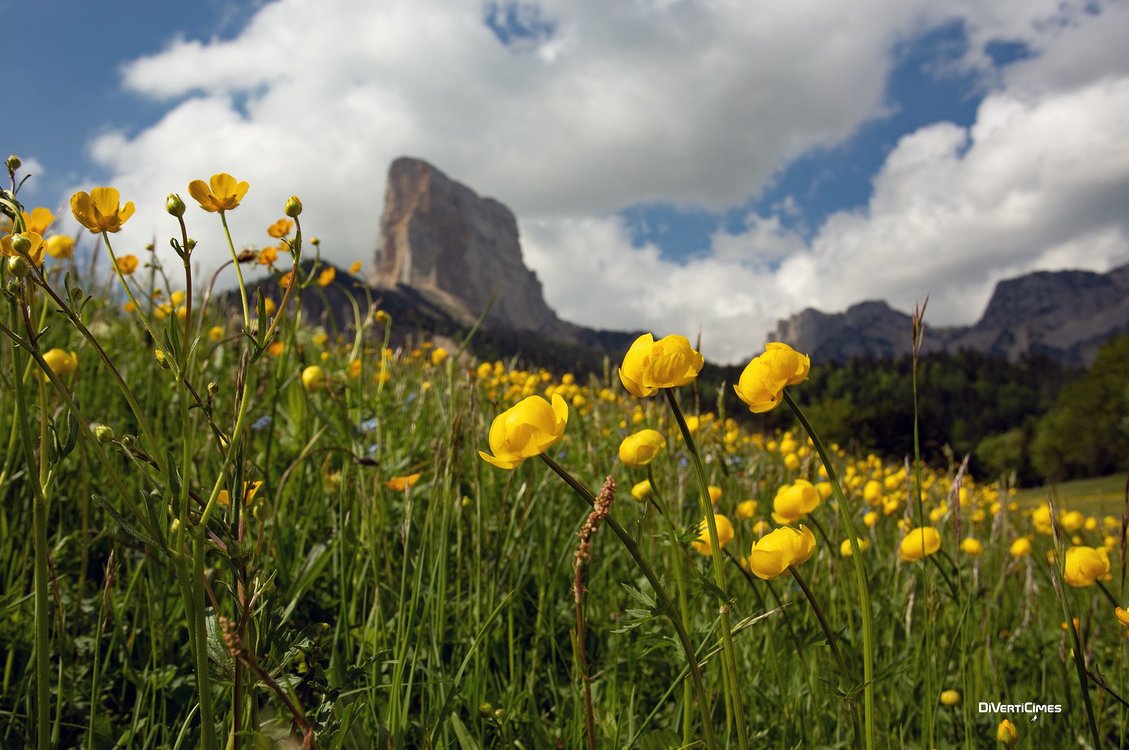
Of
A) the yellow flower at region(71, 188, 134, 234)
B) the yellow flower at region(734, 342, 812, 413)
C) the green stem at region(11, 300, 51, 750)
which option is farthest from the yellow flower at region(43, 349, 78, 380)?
the yellow flower at region(734, 342, 812, 413)

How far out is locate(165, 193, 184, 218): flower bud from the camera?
86 cm

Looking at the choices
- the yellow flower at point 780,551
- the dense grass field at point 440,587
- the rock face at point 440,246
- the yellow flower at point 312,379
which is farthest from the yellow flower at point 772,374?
the rock face at point 440,246

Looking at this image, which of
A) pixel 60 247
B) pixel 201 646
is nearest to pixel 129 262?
pixel 60 247

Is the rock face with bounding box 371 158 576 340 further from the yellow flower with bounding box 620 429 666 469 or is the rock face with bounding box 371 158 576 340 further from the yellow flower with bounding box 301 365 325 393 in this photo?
the yellow flower with bounding box 620 429 666 469

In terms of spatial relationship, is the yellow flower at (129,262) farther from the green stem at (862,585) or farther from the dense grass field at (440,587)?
the green stem at (862,585)

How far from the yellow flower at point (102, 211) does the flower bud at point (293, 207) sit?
0.22 meters

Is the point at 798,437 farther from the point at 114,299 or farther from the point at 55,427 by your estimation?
the point at 114,299

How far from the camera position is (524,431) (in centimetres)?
86

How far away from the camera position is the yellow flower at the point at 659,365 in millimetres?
861

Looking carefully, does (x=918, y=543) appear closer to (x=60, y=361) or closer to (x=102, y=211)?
(x=102, y=211)

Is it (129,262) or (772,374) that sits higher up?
(129,262)

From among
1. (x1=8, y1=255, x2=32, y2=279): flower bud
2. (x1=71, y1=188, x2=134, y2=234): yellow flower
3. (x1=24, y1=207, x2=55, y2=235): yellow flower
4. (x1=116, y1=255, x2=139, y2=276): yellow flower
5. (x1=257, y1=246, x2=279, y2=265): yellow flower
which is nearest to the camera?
(x1=8, y1=255, x2=32, y2=279): flower bud

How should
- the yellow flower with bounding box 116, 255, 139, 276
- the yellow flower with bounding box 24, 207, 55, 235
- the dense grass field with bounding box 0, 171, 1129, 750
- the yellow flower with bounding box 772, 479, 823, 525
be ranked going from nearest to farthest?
the dense grass field with bounding box 0, 171, 1129, 750 < the yellow flower with bounding box 24, 207, 55, 235 < the yellow flower with bounding box 772, 479, 823, 525 < the yellow flower with bounding box 116, 255, 139, 276

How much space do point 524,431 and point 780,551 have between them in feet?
1.24
